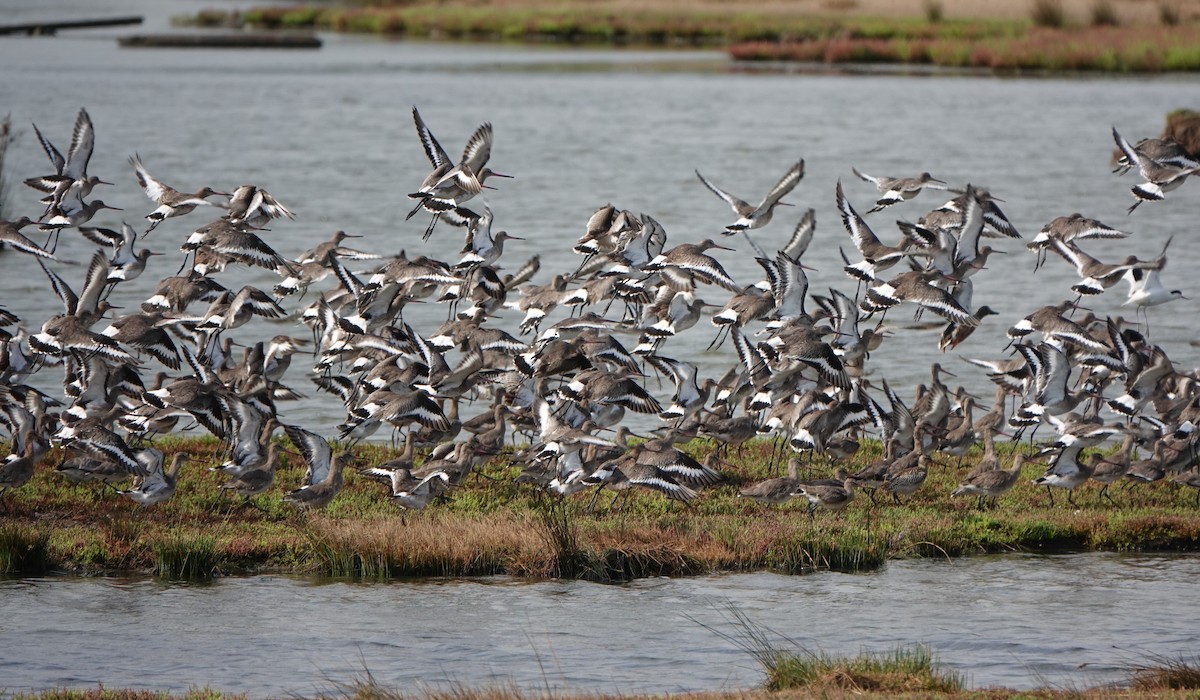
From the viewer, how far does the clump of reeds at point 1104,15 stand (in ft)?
235

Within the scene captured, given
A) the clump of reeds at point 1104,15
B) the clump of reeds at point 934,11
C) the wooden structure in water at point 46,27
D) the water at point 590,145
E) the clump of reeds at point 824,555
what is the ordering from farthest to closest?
the wooden structure in water at point 46,27
the clump of reeds at point 934,11
the clump of reeds at point 1104,15
the water at point 590,145
the clump of reeds at point 824,555

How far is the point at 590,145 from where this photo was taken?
176 ft

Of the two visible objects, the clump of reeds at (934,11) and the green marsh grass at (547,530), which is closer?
the green marsh grass at (547,530)

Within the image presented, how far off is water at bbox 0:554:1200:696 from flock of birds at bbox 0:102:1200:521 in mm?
1626

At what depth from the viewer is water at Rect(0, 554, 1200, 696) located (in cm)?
1077

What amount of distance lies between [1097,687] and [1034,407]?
6.25 m

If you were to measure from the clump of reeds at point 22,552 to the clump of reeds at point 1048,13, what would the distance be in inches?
2620

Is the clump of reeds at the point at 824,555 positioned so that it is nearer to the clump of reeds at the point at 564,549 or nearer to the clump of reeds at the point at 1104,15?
the clump of reeds at the point at 564,549

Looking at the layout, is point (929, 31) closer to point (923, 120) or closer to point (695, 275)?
point (923, 120)

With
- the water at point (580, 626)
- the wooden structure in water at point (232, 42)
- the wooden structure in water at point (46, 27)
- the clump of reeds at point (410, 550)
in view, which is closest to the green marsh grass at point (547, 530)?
the clump of reeds at point (410, 550)

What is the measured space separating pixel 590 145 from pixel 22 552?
42.2 meters

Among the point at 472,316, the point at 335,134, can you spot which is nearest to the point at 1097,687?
the point at 472,316

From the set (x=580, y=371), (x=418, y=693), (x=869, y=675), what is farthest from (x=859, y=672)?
(x=580, y=371)

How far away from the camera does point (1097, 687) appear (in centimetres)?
1015
